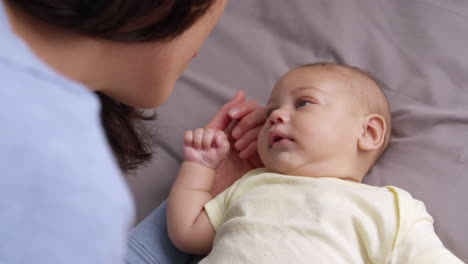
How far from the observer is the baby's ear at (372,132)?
108 cm

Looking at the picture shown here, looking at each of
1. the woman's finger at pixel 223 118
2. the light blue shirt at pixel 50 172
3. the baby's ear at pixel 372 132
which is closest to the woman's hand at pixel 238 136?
the woman's finger at pixel 223 118

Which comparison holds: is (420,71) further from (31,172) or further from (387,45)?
(31,172)

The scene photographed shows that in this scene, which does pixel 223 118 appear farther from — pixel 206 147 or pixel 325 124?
pixel 325 124

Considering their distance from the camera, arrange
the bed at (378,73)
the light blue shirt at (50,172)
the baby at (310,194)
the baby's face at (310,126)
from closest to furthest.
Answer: the light blue shirt at (50,172)
the baby at (310,194)
the baby's face at (310,126)
the bed at (378,73)

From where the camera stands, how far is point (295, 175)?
104cm

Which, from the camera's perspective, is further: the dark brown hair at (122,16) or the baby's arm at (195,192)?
the baby's arm at (195,192)

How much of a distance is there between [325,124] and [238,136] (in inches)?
9.0

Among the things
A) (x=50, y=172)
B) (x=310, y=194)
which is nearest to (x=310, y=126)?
(x=310, y=194)

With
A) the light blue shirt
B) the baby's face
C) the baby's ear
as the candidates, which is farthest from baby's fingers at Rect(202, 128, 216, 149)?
the light blue shirt

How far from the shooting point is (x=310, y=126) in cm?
103

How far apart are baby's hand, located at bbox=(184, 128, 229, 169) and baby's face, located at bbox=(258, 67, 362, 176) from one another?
99mm

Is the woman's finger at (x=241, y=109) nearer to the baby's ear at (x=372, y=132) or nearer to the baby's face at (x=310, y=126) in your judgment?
the baby's face at (x=310, y=126)

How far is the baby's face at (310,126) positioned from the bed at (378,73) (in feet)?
0.52

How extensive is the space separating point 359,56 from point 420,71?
15 cm
